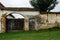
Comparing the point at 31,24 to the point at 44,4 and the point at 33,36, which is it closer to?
the point at 33,36

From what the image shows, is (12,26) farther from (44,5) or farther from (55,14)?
(44,5)

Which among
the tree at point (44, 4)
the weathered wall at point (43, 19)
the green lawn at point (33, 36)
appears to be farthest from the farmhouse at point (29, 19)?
the tree at point (44, 4)

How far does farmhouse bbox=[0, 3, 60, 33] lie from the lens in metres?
29.5

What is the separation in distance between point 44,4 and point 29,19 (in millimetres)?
20076

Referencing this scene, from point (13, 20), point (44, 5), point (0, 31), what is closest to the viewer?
point (0, 31)

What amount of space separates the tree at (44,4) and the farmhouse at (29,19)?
60.6 feet

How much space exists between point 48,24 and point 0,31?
544 cm

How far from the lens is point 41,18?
30219 mm

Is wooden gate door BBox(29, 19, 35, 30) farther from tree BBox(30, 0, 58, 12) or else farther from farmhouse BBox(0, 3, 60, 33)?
tree BBox(30, 0, 58, 12)

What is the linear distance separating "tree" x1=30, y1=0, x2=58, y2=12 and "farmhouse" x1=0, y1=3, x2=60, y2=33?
18480 millimetres

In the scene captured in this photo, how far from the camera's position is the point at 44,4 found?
49844mm

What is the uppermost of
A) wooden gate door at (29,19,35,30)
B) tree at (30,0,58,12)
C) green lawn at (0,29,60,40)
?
tree at (30,0,58,12)

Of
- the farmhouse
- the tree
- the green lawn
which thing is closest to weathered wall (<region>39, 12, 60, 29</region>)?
the farmhouse

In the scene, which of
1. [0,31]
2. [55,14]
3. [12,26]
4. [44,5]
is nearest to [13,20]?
[12,26]
